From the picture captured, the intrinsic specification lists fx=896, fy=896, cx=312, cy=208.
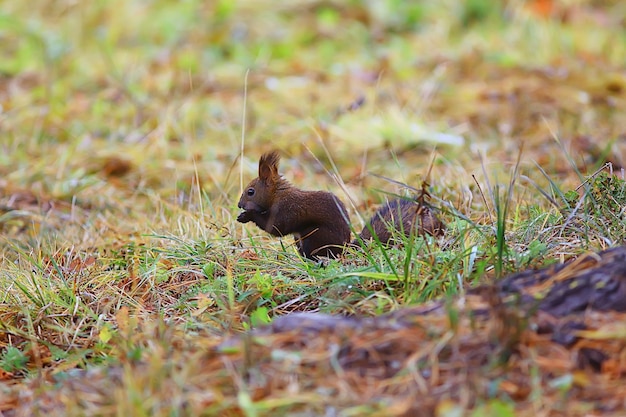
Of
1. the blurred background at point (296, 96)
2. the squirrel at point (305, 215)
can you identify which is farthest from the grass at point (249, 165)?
the squirrel at point (305, 215)

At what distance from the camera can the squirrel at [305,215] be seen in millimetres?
3951

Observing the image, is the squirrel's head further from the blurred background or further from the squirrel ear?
the blurred background

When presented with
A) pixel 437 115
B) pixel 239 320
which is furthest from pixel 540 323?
pixel 437 115

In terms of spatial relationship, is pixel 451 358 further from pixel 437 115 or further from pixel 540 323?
pixel 437 115

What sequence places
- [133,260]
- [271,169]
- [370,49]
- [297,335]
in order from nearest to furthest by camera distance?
[297,335] → [133,260] → [271,169] → [370,49]

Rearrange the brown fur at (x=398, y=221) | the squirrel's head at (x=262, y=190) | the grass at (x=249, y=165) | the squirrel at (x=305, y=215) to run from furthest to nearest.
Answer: the squirrel's head at (x=262, y=190) → the squirrel at (x=305, y=215) → the brown fur at (x=398, y=221) → the grass at (x=249, y=165)

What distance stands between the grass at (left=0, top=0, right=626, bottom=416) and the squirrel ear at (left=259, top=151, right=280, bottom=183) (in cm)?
21

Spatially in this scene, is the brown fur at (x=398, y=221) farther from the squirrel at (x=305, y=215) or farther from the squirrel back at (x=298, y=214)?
the squirrel back at (x=298, y=214)

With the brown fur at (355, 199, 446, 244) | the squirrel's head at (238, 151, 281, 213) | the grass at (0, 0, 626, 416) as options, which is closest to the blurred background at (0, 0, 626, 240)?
the grass at (0, 0, 626, 416)

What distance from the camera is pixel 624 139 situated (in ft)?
20.2

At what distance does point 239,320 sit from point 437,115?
4.34 meters

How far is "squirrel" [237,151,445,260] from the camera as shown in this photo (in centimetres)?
395

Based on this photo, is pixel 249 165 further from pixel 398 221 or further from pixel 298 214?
pixel 398 221

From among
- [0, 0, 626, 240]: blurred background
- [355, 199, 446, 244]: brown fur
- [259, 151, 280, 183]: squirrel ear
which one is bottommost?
[0, 0, 626, 240]: blurred background
